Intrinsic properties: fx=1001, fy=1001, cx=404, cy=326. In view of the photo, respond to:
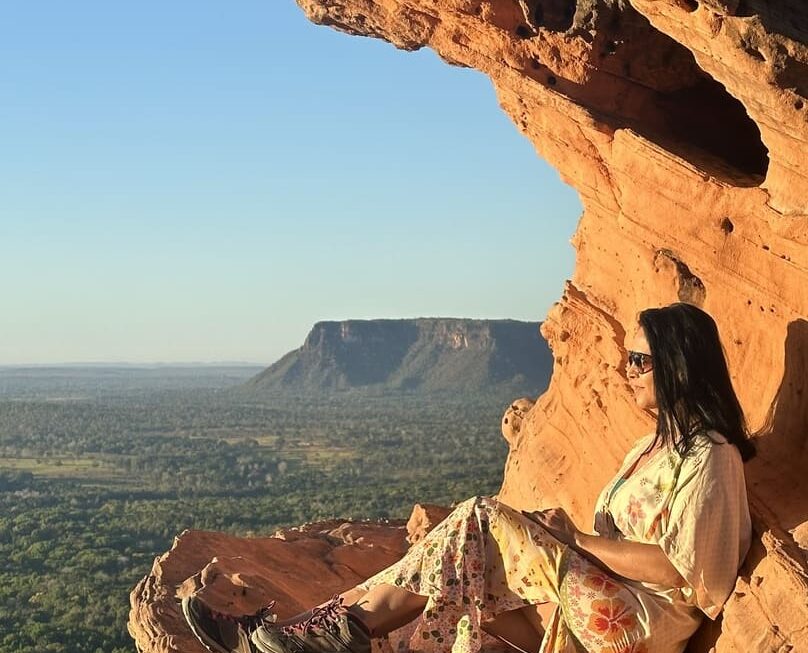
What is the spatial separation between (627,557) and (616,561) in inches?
2.7

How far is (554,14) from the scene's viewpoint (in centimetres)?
975

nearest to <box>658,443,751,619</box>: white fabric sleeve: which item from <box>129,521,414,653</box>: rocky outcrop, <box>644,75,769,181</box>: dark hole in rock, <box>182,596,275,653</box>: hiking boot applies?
<box>182,596,275,653</box>: hiking boot

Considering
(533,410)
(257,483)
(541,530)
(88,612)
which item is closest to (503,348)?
(257,483)

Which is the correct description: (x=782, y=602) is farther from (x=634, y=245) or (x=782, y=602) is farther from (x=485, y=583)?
(x=634, y=245)

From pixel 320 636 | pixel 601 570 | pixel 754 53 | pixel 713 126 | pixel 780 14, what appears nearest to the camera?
pixel 601 570

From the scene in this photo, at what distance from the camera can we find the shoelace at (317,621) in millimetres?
5328

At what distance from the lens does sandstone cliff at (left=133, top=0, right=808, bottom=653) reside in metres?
6.21

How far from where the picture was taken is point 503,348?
102312mm

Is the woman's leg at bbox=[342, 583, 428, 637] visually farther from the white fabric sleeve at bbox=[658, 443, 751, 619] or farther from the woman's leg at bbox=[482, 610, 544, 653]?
the white fabric sleeve at bbox=[658, 443, 751, 619]

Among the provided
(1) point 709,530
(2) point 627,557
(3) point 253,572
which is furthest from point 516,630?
(3) point 253,572

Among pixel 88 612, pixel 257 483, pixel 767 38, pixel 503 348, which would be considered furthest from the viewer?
pixel 503 348

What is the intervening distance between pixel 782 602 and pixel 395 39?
802cm

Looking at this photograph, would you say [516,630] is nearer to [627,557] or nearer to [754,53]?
[627,557]

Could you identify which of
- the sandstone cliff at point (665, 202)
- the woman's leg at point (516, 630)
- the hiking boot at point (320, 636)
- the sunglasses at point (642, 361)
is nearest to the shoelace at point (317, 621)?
the hiking boot at point (320, 636)
